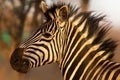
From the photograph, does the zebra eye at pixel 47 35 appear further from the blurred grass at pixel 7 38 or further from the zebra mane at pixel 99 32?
the blurred grass at pixel 7 38

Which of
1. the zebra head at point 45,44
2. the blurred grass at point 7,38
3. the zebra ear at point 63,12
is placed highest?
the blurred grass at point 7,38

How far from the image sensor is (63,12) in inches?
45.0

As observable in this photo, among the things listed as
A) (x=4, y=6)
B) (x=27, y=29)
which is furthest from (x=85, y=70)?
(x=4, y=6)

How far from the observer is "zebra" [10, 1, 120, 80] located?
43.5 inches

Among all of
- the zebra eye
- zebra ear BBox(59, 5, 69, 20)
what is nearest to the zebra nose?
the zebra eye

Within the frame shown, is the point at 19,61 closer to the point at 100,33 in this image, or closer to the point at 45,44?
the point at 45,44

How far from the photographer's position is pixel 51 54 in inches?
46.8

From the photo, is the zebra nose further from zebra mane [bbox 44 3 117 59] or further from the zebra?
zebra mane [bbox 44 3 117 59]

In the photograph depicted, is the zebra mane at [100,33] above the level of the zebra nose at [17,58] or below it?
above

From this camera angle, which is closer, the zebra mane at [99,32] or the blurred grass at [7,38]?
the zebra mane at [99,32]

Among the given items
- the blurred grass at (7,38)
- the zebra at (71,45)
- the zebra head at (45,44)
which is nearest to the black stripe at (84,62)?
the zebra at (71,45)

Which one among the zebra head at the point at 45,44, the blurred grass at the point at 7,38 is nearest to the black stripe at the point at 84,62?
the zebra head at the point at 45,44

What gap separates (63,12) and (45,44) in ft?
0.54

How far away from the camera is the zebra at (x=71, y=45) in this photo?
1104 millimetres
